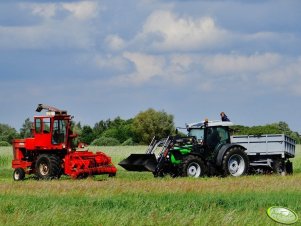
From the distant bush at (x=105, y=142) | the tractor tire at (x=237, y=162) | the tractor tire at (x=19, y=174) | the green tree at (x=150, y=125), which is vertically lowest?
the tractor tire at (x=19, y=174)

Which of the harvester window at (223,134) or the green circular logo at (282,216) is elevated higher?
the harvester window at (223,134)

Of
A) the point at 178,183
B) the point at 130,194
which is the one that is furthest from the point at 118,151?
the point at 130,194

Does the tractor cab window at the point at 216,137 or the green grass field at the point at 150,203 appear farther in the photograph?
the tractor cab window at the point at 216,137

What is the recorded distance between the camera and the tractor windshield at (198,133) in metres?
29.7

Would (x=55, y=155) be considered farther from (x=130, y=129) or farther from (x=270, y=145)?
(x=130, y=129)

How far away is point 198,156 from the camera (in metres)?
29.2

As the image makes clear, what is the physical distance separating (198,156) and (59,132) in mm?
5446

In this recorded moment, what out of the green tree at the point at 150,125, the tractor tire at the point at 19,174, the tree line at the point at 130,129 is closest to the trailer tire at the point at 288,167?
the tractor tire at the point at 19,174

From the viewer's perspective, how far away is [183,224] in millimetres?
13242

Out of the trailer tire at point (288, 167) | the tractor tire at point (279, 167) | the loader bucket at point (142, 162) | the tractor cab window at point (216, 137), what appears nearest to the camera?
the loader bucket at point (142, 162)

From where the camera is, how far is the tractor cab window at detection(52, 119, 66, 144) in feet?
99.6

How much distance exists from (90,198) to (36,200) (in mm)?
1360

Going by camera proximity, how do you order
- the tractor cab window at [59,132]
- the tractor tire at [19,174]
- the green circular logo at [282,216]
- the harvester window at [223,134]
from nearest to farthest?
the green circular logo at [282,216], the harvester window at [223,134], the tractor cab window at [59,132], the tractor tire at [19,174]

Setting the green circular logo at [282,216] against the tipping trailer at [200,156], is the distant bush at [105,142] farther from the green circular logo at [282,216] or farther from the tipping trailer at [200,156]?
the green circular logo at [282,216]
